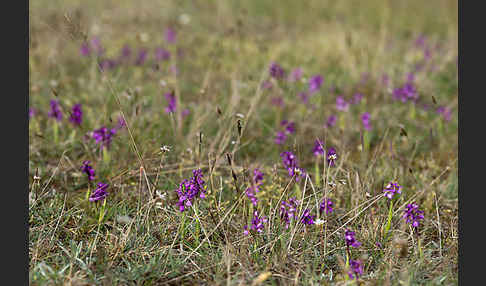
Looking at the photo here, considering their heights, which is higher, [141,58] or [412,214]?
[141,58]

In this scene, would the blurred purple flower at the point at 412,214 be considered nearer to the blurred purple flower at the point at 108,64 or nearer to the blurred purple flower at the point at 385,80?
the blurred purple flower at the point at 385,80

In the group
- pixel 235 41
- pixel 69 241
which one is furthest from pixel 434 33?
pixel 69 241

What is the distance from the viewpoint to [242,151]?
3.55m

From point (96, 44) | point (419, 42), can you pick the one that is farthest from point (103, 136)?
point (419, 42)

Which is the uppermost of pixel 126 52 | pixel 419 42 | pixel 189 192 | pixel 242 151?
pixel 126 52

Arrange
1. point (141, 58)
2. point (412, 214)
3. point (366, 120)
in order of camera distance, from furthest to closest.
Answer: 1. point (141, 58)
2. point (366, 120)
3. point (412, 214)

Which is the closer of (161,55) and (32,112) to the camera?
(32,112)

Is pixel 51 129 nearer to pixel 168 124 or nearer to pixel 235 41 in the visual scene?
pixel 168 124

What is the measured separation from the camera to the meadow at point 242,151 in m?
2.27

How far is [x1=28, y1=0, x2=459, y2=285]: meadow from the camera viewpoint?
2271mm

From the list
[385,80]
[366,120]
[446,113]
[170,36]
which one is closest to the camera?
[366,120]

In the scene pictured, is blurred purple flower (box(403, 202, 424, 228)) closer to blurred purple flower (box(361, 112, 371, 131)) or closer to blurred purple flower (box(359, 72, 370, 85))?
blurred purple flower (box(361, 112, 371, 131))

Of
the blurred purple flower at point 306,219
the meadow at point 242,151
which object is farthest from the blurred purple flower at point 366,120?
the blurred purple flower at point 306,219

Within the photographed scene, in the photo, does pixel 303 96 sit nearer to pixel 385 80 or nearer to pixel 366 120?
pixel 366 120
